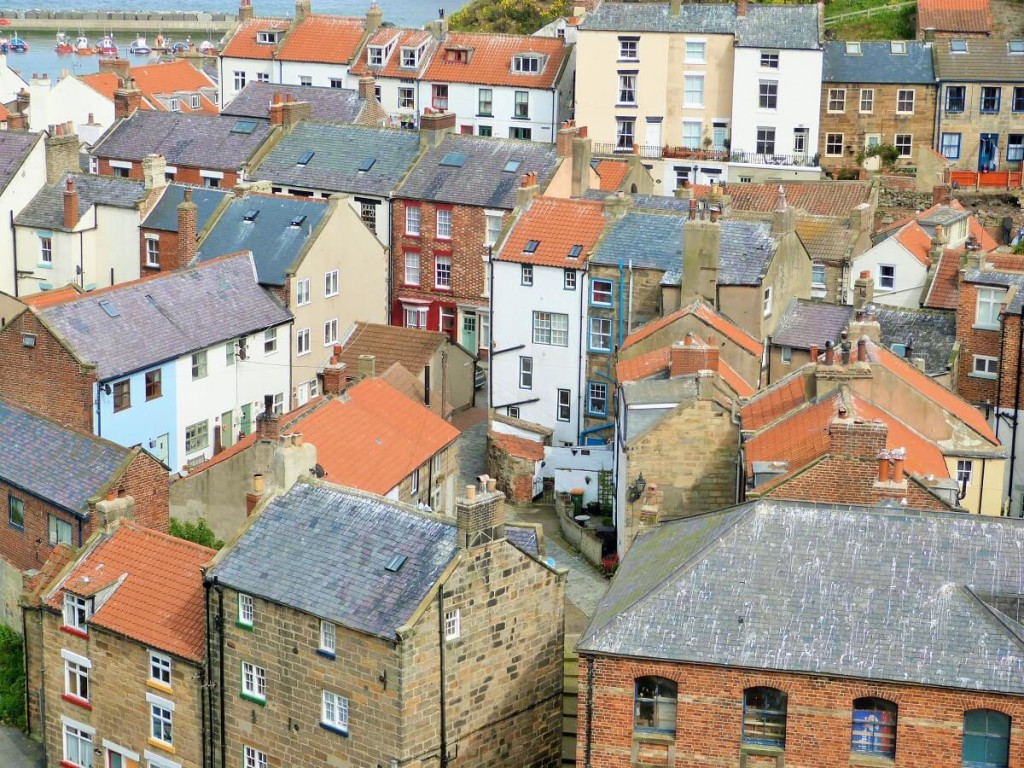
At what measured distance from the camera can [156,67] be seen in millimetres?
113312

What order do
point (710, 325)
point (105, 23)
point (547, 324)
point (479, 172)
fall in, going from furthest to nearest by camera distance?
point (105, 23)
point (479, 172)
point (547, 324)
point (710, 325)

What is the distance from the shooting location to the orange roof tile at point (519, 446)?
211 ft

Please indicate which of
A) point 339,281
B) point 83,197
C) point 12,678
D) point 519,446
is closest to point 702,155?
point 339,281

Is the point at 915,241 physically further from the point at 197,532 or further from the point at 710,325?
the point at 197,532

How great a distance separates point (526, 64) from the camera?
319 feet

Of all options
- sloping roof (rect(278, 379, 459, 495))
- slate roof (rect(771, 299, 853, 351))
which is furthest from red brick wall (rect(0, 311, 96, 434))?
slate roof (rect(771, 299, 853, 351))

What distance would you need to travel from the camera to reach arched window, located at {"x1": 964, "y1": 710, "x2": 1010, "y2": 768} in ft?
117

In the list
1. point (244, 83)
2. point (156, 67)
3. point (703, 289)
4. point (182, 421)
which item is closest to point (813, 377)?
point (703, 289)

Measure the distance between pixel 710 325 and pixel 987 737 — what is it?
25480 mm

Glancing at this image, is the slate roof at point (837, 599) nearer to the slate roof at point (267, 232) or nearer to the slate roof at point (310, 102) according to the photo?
the slate roof at point (267, 232)

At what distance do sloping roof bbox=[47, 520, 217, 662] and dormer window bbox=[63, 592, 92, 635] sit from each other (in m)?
0.26

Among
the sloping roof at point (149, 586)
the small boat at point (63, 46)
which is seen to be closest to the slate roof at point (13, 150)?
the sloping roof at point (149, 586)

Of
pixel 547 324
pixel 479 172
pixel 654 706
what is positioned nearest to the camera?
pixel 654 706

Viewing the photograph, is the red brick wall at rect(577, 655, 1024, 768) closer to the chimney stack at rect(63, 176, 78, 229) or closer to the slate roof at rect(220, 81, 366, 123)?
the chimney stack at rect(63, 176, 78, 229)
